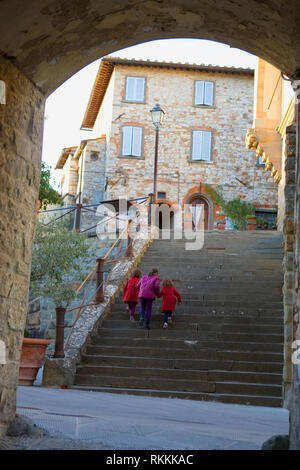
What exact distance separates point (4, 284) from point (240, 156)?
82.4ft

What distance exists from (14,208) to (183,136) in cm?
2459

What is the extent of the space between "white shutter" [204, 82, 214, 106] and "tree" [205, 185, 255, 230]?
4078mm

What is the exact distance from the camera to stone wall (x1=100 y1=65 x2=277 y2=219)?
92.3ft

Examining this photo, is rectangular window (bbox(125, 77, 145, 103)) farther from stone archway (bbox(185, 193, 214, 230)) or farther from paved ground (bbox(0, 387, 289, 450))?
paved ground (bbox(0, 387, 289, 450))

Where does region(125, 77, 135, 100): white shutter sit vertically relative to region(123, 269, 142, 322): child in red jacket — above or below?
above

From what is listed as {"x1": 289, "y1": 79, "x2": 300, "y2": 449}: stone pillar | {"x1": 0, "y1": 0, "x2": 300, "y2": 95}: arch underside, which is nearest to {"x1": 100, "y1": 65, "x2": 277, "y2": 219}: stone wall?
{"x1": 0, "y1": 0, "x2": 300, "y2": 95}: arch underside

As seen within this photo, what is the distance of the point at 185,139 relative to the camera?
2856cm

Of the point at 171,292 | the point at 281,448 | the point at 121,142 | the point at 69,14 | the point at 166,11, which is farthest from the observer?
the point at 121,142

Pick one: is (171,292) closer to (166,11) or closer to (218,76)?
(166,11)

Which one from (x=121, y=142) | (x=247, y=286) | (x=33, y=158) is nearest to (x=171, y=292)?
(x=247, y=286)

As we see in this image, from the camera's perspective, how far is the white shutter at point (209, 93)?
2867cm
